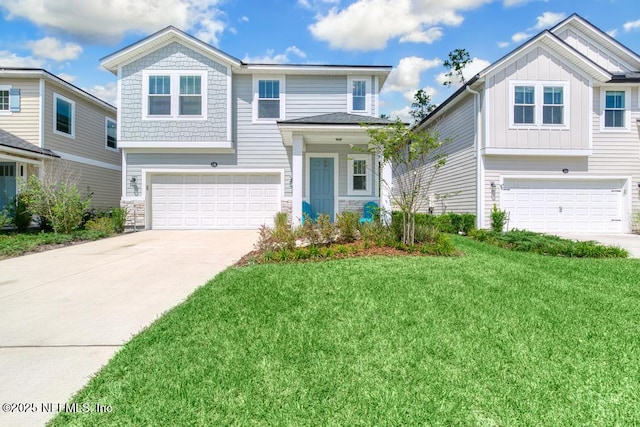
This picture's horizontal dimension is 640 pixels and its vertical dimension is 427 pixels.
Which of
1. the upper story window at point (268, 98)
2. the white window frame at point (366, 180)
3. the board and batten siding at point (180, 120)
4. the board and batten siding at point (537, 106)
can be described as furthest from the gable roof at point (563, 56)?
the board and batten siding at point (180, 120)

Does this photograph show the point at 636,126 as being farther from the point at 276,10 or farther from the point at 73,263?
the point at 73,263

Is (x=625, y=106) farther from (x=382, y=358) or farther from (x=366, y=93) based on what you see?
(x=382, y=358)

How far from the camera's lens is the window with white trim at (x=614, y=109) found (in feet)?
40.2

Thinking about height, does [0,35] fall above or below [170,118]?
above

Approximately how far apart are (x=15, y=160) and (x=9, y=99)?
311cm

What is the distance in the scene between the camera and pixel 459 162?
13.5 m

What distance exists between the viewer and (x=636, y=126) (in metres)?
12.3

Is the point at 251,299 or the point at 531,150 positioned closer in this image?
the point at 251,299

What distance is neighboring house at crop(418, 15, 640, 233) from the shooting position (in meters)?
11.5

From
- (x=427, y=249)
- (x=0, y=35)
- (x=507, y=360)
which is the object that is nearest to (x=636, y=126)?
(x=427, y=249)

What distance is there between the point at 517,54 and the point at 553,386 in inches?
493

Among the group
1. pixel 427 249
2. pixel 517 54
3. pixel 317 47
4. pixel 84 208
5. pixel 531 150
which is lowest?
pixel 427 249

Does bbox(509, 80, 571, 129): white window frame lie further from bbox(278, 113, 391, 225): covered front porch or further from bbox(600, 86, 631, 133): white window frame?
bbox(278, 113, 391, 225): covered front porch

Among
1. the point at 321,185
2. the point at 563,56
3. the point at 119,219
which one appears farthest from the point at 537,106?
the point at 119,219
